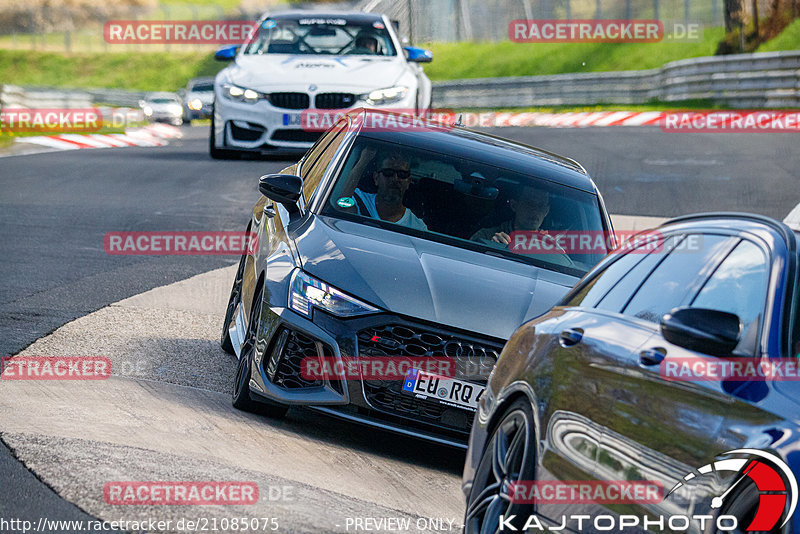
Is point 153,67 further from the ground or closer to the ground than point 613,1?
closer to the ground

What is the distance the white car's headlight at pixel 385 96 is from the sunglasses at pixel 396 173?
9189 mm

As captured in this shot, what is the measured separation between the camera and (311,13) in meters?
18.5

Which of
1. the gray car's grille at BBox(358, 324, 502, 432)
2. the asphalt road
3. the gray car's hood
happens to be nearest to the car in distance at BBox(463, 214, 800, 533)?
the gray car's grille at BBox(358, 324, 502, 432)

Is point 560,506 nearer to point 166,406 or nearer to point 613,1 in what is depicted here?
point 166,406

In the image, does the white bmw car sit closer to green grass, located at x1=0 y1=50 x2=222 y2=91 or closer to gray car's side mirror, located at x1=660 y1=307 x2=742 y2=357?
gray car's side mirror, located at x1=660 y1=307 x2=742 y2=357

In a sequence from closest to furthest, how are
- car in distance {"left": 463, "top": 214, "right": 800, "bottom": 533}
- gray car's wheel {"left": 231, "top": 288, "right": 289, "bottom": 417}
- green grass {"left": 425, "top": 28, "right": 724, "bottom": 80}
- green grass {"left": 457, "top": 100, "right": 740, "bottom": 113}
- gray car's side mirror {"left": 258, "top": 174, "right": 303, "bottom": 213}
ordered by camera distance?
car in distance {"left": 463, "top": 214, "right": 800, "bottom": 533} < gray car's wheel {"left": 231, "top": 288, "right": 289, "bottom": 417} < gray car's side mirror {"left": 258, "top": 174, "right": 303, "bottom": 213} < green grass {"left": 457, "top": 100, "right": 740, "bottom": 113} < green grass {"left": 425, "top": 28, "right": 724, "bottom": 80}

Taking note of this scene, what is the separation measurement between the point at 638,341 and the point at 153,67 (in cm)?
7828

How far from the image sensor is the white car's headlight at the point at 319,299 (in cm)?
646

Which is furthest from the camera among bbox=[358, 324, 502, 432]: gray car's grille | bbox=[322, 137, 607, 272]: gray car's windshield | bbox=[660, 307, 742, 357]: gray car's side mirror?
bbox=[322, 137, 607, 272]: gray car's windshield

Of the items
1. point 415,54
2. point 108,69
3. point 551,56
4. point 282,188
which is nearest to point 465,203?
point 282,188

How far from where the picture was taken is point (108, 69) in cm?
8112

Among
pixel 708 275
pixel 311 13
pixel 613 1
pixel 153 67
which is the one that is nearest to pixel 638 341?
pixel 708 275

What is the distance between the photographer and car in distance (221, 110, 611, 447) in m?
6.38

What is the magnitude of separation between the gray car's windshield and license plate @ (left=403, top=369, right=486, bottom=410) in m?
1.27
